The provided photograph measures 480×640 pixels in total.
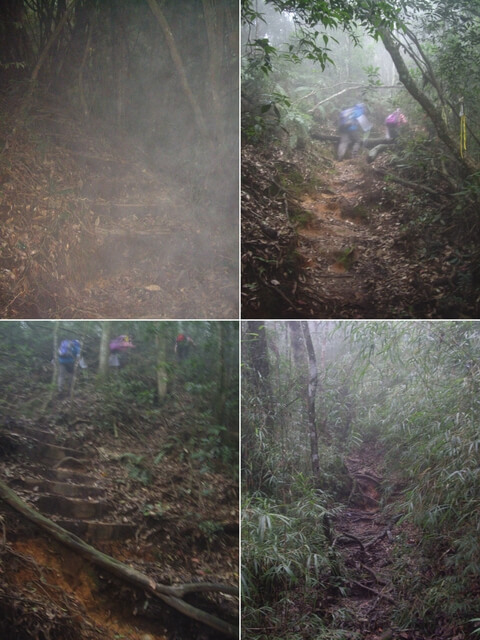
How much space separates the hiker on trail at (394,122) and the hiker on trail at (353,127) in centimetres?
9

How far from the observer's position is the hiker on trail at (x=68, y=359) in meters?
2.31

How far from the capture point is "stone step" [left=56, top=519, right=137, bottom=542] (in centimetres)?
221

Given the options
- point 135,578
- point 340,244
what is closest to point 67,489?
point 135,578

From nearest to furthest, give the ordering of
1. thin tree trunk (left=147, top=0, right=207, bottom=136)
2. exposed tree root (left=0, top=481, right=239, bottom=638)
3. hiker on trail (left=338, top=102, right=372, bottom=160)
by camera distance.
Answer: exposed tree root (left=0, top=481, right=239, bottom=638), hiker on trail (left=338, top=102, right=372, bottom=160), thin tree trunk (left=147, top=0, right=207, bottom=136)

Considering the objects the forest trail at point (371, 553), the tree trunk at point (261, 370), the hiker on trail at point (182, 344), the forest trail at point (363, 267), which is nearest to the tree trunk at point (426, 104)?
the forest trail at point (363, 267)

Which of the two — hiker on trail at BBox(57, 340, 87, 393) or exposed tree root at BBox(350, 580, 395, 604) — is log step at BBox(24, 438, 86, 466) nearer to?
hiker on trail at BBox(57, 340, 87, 393)

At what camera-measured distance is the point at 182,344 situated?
7.70 feet

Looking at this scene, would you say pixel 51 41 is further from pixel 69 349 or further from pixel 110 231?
pixel 69 349

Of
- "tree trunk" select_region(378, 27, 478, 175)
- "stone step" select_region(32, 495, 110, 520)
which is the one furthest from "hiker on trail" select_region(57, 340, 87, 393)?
"tree trunk" select_region(378, 27, 478, 175)

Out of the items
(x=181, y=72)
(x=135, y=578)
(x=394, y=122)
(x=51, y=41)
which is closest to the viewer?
(x=135, y=578)

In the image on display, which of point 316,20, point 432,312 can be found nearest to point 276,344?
point 432,312

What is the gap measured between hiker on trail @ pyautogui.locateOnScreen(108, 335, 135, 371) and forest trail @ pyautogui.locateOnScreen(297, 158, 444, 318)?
0.92 m

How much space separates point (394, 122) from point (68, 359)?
1.99m

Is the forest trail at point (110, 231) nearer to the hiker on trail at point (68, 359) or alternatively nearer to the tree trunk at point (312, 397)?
the hiker on trail at point (68, 359)
